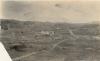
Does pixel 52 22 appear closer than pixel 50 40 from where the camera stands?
No

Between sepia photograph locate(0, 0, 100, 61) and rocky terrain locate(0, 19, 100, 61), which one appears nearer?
rocky terrain locate(0, 19, 100, 61)

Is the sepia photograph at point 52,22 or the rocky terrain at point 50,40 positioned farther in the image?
the sepia photograph at point 52,22

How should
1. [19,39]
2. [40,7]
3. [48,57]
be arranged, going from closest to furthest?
[48,57] → [19,39] → [40,7]

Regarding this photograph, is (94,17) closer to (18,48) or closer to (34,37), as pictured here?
(34,37)

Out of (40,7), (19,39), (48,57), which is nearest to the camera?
(48,57)

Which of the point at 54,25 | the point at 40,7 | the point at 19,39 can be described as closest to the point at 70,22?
the point at 54,25
